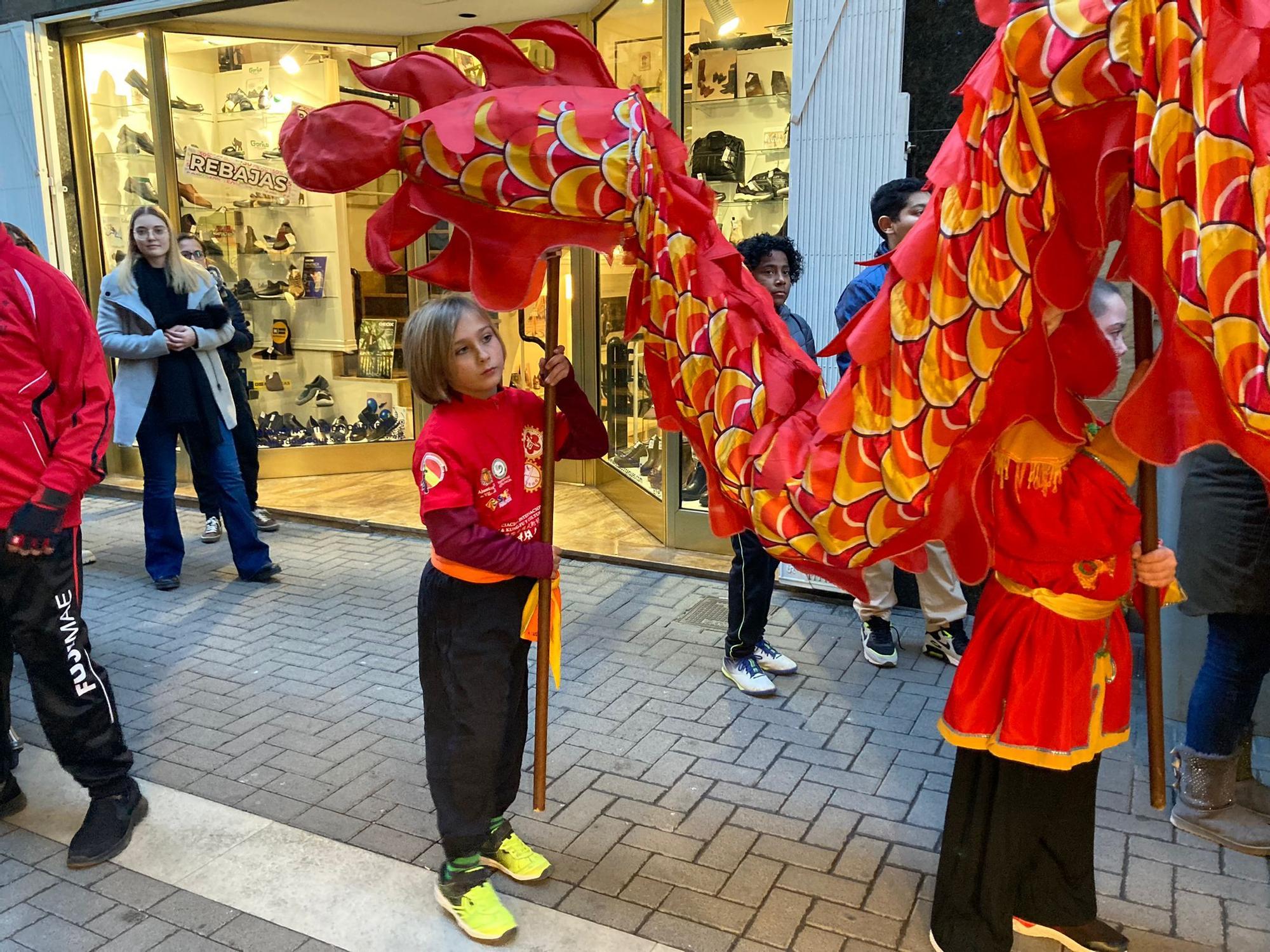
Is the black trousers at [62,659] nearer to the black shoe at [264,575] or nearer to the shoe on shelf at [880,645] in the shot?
the black shoe at [264,575]

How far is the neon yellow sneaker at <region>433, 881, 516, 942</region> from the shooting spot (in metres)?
2.81

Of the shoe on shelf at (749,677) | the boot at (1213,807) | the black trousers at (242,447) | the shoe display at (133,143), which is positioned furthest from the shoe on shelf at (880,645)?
the shoe display at (133,143)

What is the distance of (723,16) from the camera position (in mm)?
5984

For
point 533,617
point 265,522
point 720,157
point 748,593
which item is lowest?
point 265,522

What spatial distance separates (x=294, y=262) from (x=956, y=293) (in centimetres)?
831

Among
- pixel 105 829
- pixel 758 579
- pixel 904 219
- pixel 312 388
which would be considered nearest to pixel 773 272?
pixel 904 219

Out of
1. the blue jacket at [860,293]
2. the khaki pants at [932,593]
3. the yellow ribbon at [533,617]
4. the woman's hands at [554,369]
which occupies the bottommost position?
the khaki pants at [932,593]

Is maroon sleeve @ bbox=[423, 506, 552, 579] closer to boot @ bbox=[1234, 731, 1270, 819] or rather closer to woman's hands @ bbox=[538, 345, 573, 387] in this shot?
woman's hands @ bbox=[538, 345, 573, 387]

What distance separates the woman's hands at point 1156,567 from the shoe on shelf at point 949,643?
245cm

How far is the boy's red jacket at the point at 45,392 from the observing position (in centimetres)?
317

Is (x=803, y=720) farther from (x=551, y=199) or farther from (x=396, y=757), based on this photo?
(x=551, y=199)

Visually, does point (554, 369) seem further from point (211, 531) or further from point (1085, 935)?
point (211, 531)

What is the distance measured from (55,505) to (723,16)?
4.70 meters

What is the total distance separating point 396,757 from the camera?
393 cm
